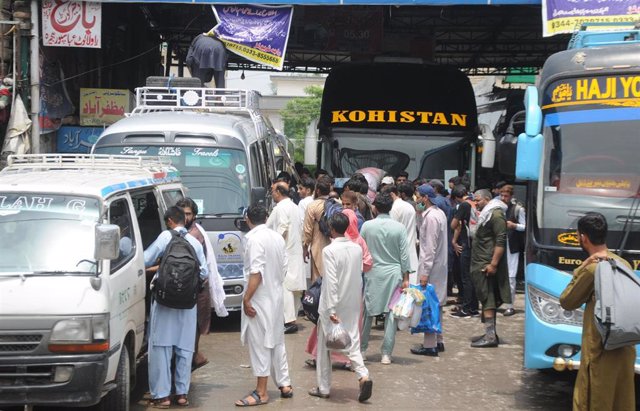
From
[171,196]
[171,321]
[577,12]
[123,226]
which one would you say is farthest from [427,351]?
[577,12]

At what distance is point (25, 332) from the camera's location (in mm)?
6133

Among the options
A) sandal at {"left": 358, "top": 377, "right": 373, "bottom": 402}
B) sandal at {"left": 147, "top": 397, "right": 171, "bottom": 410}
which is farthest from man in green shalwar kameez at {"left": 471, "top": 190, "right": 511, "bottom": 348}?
sandal at {"left": 147, "top": 397, "right": 171, "bottom": 410}

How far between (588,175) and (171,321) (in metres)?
3.57

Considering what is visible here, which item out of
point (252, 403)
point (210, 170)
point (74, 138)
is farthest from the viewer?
point (74, 138)

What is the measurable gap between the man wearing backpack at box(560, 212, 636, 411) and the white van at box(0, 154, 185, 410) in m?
3.15

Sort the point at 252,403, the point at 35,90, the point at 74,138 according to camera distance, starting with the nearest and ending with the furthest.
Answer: the point at 252,403 < the point at 35,90 < the point at 74,138

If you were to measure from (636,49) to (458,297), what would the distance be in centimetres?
651

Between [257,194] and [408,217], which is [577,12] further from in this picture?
[257,194]

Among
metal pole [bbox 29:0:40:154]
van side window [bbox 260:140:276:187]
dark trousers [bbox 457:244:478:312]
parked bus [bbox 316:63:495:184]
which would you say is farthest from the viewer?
parked bus [bbox 316:63:495:184]

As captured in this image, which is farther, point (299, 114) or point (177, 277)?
point (299, 114)

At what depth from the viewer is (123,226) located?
741cm

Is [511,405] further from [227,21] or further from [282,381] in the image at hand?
[227,21]

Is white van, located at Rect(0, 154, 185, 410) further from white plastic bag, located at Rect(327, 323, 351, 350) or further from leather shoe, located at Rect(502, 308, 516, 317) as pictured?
leather shoe, located at Rect(502, 308, 516, 317)

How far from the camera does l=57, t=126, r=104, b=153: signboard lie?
16.8 meters
